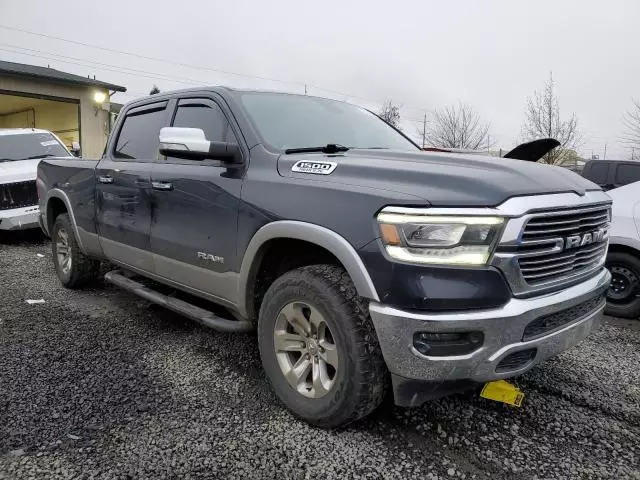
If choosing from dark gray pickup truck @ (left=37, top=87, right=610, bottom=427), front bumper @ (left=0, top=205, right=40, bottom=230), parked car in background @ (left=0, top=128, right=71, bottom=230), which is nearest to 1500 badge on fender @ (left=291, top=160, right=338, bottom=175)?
dark gray pickup truck @ (left=37, top=87, right=610, bottom=427)

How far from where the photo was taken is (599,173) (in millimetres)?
5859

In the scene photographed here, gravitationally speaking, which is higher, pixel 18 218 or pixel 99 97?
pixel 99 97

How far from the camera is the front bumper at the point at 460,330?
218 cm

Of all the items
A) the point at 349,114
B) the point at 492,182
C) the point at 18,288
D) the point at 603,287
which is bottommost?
the point at 18,288

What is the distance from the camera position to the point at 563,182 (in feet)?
8.63

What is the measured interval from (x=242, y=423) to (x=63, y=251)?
149 inches

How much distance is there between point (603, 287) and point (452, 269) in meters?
1.19

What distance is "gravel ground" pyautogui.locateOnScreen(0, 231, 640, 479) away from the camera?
2.38 m

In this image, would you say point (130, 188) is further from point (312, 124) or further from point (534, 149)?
point (534, 149)

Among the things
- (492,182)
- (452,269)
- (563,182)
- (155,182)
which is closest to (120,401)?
(155,182)

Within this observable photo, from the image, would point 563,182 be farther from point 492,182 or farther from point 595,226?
point 492,182

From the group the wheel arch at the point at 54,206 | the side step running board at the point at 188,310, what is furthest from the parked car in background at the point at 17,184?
the side step running board at the point at 188,310

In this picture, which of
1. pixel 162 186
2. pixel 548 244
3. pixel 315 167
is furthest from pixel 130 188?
pixel 548 244

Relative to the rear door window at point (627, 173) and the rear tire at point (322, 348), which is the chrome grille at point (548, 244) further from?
the rear door window at point (627, 173)
